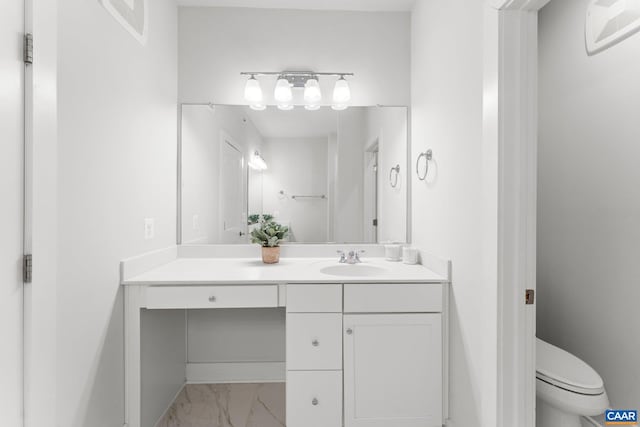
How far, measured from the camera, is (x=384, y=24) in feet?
7.64

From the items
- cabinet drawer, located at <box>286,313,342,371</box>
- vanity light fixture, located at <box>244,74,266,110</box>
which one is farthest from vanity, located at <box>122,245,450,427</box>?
vanity light fixture, located at <box>244,74,266,110</box>

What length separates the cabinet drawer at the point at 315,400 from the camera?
1.65 m

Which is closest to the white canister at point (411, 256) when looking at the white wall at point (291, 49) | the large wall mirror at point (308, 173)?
the large wall mirror at point (308, 173)

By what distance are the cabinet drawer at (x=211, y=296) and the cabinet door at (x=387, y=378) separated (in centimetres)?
42

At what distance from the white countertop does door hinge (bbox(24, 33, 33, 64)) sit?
0.97m

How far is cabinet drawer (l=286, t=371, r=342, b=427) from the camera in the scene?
1654mm

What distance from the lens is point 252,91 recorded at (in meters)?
2.26

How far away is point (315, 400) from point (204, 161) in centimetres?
159

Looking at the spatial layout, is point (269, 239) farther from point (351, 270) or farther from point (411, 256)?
point (411, 256)

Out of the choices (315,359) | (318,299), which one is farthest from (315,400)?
(318,299)

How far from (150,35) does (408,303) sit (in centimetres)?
194

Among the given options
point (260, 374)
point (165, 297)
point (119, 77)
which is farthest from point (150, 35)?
point (260, 374)

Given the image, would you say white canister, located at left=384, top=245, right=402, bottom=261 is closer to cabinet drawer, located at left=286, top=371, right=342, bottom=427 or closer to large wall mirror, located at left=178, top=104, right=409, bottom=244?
large wall mirror, located at left=178, top=104, right=409, bottom=244

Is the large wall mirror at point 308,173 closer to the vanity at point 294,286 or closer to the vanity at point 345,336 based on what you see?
the vanity at point 294,286
